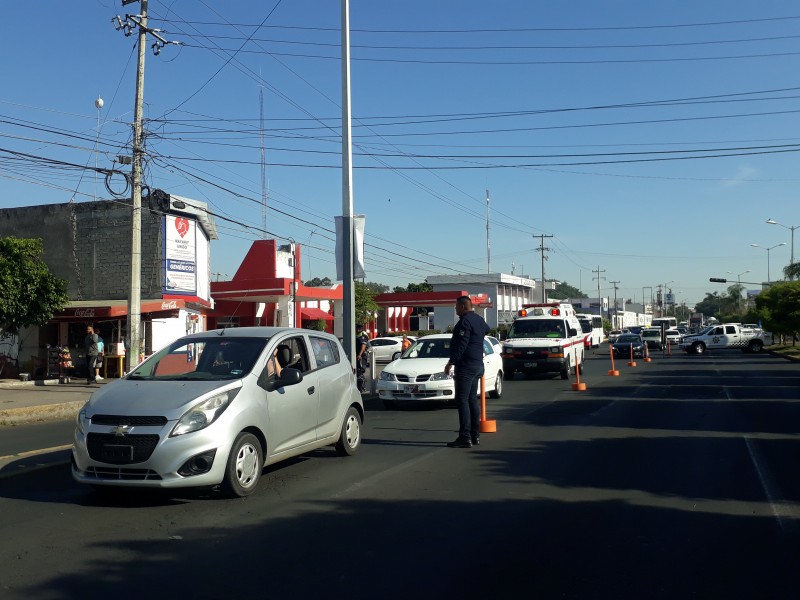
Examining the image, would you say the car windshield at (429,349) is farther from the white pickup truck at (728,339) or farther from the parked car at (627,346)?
the white pickup truck at (728,339)

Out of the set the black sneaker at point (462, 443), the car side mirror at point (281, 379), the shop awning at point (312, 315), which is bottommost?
the black sneaker at point (462, 443)

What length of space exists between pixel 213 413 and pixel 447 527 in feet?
8.00

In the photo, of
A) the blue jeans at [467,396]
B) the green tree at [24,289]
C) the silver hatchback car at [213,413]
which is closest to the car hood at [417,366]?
the blue jeans at [467,396]

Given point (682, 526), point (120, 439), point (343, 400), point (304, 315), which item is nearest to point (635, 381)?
point (343, 400)

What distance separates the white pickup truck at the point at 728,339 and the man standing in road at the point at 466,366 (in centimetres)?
4189

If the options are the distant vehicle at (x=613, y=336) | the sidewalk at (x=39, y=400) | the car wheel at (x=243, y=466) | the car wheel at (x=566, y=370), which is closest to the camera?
the car wheel at (x=243, y=466)

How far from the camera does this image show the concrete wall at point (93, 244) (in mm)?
29828

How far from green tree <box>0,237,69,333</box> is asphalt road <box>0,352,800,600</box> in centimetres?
1460

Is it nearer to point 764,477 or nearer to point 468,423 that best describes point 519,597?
point 764,477

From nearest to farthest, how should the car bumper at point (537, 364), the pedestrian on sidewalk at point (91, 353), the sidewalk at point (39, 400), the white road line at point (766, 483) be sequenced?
the white road line at point (766, 483), the sidewalk at point (39, 400), the pedestrian on sidewalk at point (91, 353), the car bumper at point (537, 364)

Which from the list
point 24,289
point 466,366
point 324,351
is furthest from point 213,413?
point 24,289

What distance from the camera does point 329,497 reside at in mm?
7676

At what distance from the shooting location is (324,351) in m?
9.76

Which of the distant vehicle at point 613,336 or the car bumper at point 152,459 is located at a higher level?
the distant vehicle at point 613,336
